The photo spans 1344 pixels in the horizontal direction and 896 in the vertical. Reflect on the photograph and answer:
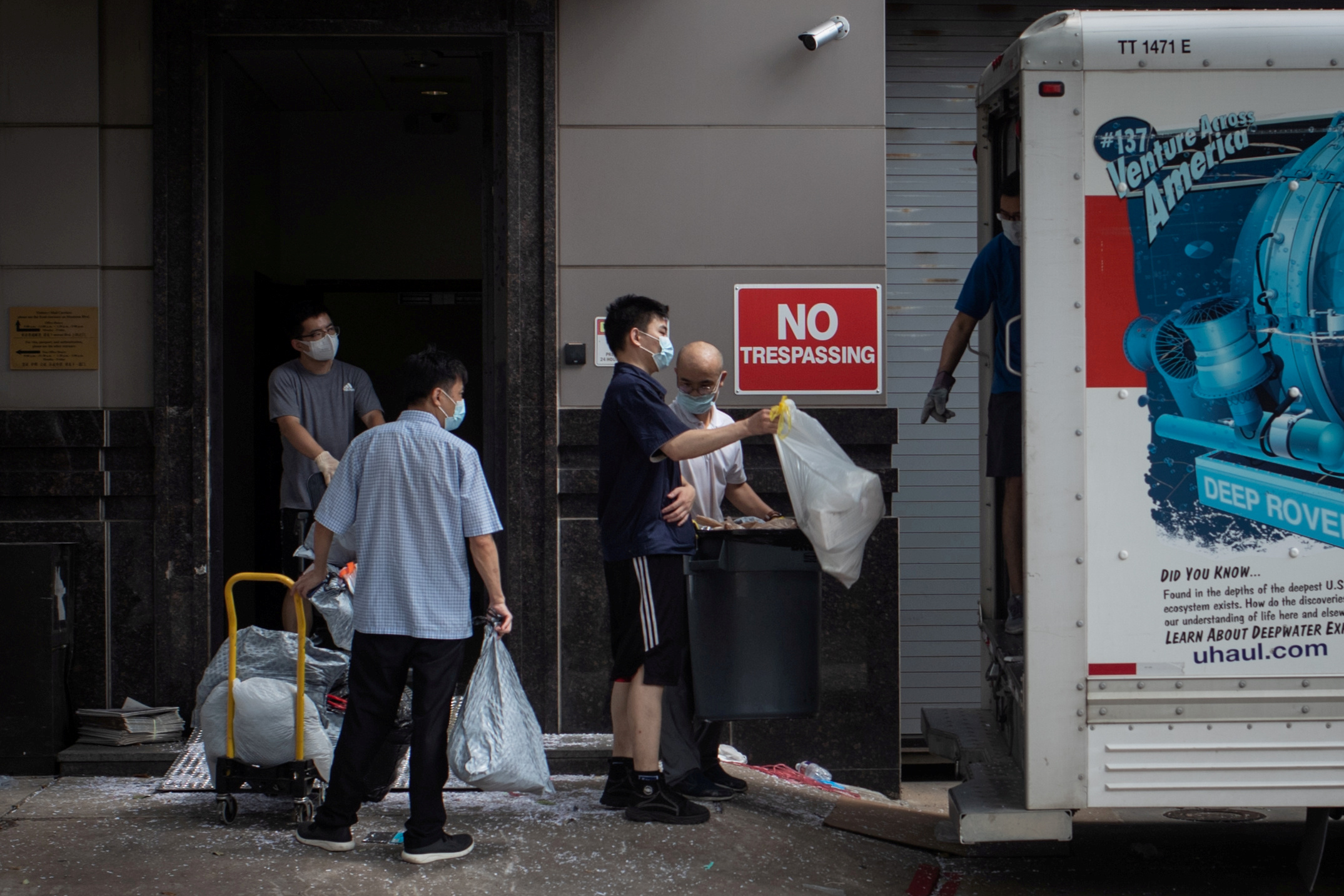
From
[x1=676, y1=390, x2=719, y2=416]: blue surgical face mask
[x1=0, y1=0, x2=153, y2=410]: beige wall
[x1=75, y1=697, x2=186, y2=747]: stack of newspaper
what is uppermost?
[x1=0, y1=0, x2=153, y2=410]: beige wall

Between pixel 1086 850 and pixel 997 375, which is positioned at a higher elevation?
pixel 997 375

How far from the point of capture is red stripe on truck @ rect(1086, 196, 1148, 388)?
11.8ft

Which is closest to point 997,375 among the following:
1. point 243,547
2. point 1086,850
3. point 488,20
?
point 1086,850

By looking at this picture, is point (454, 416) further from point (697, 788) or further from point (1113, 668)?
point (1113, 668)

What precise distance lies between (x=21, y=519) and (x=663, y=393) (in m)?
3.26

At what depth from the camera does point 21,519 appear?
17.3 ft

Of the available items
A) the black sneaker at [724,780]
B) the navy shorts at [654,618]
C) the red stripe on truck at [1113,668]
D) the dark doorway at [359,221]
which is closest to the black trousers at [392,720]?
the navy shorts at [654,618]

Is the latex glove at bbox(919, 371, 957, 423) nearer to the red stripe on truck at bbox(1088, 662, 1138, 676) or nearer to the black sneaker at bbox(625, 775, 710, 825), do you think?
the red stripe on truck at bbox(1088, 662, 1138, 676)

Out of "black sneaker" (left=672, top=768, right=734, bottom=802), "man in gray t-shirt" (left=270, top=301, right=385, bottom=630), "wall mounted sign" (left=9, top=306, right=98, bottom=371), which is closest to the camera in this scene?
"black sneaker" (left=672, top=768, right=734, bottom=802)

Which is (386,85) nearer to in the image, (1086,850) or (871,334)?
(871,334)

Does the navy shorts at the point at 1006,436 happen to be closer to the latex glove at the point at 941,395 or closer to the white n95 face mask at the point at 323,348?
the latex glove at the point at 941,395

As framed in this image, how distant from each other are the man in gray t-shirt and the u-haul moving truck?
11.5ft

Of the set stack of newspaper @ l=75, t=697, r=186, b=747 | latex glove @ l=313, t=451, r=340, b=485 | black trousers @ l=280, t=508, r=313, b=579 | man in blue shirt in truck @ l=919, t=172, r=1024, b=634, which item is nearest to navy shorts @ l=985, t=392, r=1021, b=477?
man in blue shirt in truck @ l=919, t=172, r=1024, b=634

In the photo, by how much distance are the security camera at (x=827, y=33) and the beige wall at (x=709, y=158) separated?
5cm
